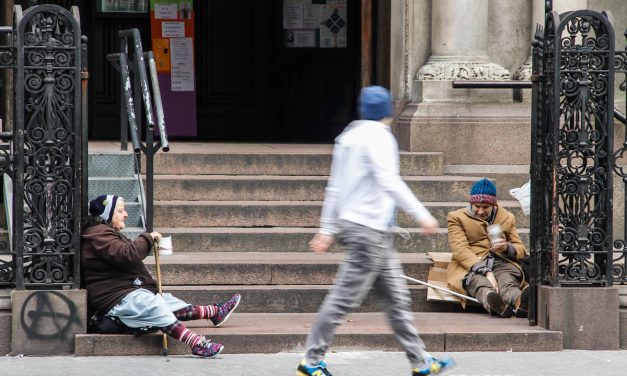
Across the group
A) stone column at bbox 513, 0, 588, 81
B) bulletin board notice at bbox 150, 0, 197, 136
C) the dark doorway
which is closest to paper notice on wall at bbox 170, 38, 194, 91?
bulletin board notice at bbox 150, 0, 197, 136

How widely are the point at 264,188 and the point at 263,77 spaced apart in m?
5.18

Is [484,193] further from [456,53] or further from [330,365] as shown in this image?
[456,53]

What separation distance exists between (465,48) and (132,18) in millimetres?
4743

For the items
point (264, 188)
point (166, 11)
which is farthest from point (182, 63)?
point (264, 188)

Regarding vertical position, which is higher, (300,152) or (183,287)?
(300,152)

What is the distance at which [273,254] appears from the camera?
398 inches

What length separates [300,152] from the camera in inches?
458

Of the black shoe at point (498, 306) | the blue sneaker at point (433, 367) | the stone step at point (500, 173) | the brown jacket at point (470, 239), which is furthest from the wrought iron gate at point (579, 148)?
the stone step at point (500, 173)

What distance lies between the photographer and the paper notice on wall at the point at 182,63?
1523cm

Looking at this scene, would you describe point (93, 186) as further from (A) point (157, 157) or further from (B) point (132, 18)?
(B) point (132, 18)

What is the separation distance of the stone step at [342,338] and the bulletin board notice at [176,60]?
640 cm

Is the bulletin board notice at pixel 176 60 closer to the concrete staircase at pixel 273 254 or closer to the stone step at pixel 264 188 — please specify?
the concrete staircase at pixel 273 254

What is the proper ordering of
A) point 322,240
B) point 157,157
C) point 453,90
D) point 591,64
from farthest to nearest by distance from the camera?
point 453,90
point 157,157
point 591,64
point 322,240

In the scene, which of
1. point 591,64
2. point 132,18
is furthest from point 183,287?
point 132,18
